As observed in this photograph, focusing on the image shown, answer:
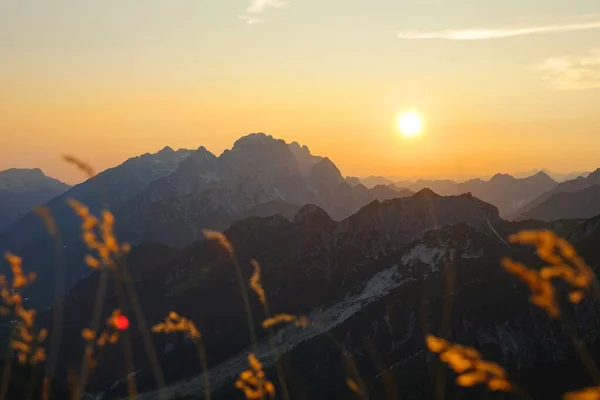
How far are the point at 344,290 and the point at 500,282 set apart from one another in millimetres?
61096

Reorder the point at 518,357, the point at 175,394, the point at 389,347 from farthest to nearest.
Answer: the point at 175,394 → the point at 389,347 → the point at 518,357

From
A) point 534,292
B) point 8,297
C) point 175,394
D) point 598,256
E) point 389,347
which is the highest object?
point 534,292

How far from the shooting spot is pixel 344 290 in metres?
200

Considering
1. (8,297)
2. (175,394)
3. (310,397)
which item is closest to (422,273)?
(310,397)

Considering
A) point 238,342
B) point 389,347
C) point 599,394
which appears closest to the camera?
point 599,394

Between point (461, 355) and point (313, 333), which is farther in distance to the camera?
point (313, 333)

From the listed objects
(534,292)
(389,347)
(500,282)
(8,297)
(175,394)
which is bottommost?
(175,394)

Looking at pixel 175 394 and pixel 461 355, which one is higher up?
pixel 461 355

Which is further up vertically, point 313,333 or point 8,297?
point 8,297

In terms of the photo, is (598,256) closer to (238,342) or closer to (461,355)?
(238,342)

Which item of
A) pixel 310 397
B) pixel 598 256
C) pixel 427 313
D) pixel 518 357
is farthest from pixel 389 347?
pixel 598 256

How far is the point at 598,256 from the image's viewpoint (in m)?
125

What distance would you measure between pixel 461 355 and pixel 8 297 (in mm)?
5859

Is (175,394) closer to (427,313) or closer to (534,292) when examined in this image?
(427,313)
